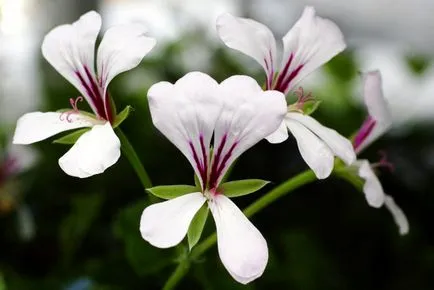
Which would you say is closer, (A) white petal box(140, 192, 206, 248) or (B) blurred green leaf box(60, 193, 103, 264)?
(A) white petal box(140, 192, 206, 248)

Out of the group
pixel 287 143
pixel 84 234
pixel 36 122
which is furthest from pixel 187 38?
pixel 36 122

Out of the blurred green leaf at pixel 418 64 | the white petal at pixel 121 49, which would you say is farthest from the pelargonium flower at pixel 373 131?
the blurred green leaf at pixel 418 64

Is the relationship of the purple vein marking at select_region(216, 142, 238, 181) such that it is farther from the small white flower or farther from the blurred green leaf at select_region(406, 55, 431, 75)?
the blurred green leaf at select_region(406, 55, 431, 75)

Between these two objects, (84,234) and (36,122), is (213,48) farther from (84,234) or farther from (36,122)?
(36,122)

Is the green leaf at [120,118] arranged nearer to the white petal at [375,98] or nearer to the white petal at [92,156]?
the white petal at [92,156]

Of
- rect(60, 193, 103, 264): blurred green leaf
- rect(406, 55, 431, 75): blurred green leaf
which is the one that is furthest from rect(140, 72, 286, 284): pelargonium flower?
rect(406, 55, 431, 75): blurred green leaf
